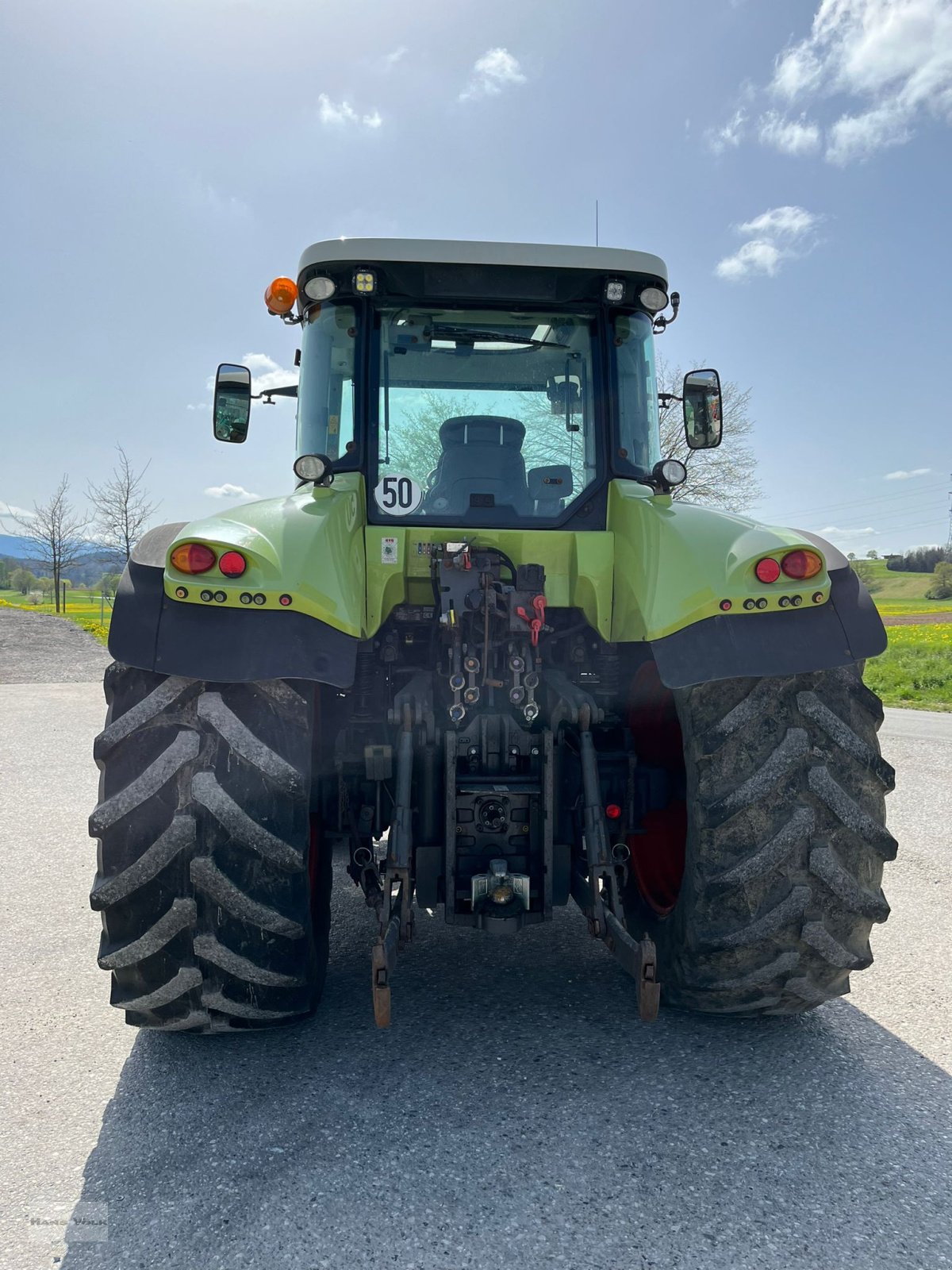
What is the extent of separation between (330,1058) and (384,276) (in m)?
2.71

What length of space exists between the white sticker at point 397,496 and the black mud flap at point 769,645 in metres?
1.07

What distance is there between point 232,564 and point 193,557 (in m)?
0.12

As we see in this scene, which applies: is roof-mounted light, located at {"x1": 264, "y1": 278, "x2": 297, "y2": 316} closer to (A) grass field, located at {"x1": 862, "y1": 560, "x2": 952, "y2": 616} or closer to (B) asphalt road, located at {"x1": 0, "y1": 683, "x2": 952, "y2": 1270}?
(B) asphalt road, located at {"x1": 0, "y1": 683, "x2": 952, "y2": 1270}

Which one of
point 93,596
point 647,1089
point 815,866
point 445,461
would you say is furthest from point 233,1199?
point 93,596

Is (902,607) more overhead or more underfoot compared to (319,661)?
more overhead

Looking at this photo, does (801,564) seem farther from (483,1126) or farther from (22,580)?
(22,580)

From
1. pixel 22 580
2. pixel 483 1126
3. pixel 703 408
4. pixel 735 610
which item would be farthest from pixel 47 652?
pixel 22 580

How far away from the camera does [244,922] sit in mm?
2617

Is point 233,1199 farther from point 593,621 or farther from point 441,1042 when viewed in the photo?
point 593,621

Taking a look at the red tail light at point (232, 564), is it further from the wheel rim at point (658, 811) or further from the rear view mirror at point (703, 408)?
the rear view mirror at point (703, 408)

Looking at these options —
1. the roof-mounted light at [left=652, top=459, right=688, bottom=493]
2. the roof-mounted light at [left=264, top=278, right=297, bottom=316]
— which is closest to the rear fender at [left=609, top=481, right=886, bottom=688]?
the roof-mounted light at [left=652, top=459, right=688, bottom=493]

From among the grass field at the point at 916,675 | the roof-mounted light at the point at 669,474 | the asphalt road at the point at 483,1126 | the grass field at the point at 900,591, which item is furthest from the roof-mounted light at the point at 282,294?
the grass field at the point at 900,591

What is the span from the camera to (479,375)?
3.46 metres

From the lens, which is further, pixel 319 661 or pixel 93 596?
pixel 93 596
